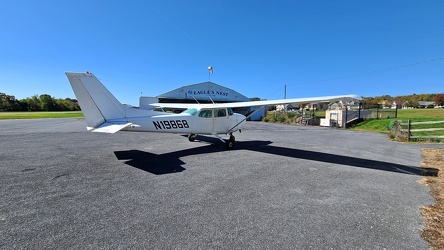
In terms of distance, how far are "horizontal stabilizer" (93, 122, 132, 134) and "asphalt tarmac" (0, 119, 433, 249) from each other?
1.04 metres

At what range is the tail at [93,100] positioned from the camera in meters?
6.91

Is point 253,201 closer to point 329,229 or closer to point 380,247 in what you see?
point 329,229

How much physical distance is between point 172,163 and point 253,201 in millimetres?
3655

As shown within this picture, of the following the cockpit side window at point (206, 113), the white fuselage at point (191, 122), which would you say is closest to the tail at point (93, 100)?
the white fuselage at point (191, 122)

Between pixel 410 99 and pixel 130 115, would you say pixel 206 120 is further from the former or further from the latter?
pixel 410 99

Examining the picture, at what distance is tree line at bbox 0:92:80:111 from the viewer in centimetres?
6738

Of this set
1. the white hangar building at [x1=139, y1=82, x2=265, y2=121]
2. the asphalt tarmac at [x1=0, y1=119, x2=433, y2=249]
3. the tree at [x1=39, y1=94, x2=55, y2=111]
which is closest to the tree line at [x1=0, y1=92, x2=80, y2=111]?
the tree at [x1=39, y1=94, x2=55, y2=111]

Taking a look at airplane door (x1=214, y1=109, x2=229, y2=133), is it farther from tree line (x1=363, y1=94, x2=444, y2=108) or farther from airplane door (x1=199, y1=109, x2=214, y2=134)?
tree line (x1=363, y1=94, x2=444, y2=108)

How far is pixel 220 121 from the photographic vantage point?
35.0 feet

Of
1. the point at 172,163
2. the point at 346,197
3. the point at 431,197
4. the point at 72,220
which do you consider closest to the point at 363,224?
the point at 346,197

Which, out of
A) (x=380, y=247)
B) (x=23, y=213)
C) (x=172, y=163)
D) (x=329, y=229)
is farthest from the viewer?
(x=172, y=163)

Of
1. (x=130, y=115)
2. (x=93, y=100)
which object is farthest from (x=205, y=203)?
(x=93, y=100)

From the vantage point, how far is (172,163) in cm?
714

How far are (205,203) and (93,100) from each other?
5539 mm
